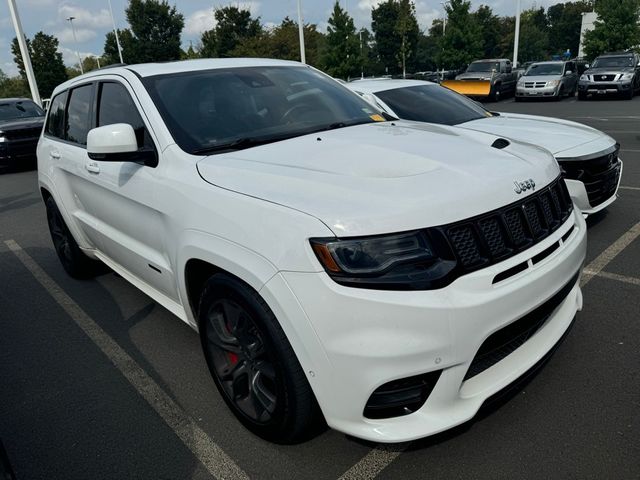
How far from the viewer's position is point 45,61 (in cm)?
4441

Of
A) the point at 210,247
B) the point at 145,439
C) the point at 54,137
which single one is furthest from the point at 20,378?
the point at 54,137

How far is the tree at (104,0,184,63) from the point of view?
47.7 meters

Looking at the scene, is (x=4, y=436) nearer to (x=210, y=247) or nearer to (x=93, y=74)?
(x=210, y=247)

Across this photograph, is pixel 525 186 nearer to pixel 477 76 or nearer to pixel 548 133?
pixel 548 133

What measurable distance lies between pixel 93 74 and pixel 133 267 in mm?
1602

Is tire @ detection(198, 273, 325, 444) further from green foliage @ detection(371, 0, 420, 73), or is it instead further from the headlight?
green foliage @ detection(371, 0, 420, 73)

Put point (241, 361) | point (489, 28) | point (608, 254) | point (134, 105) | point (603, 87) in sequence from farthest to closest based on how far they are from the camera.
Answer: point (489, 28), point (603, 87), point (608, 254), point (134, 105), point (241, 361)

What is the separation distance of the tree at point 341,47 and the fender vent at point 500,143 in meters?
32.7

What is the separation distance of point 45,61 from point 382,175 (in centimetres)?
5081

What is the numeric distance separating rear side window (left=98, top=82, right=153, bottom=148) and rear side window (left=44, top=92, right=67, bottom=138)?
3.20ft

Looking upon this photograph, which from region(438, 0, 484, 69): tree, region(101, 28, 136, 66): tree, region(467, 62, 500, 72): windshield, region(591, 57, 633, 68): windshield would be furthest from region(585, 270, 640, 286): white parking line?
region(101, 28, 136, 66): tree

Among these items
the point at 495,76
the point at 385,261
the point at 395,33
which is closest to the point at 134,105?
the point at 385,261

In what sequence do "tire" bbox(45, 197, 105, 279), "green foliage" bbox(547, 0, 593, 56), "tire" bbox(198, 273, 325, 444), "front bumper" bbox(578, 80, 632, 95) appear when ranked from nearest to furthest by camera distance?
"tire" bbox(198, 273, 325, 444)
"tire" bbox(45, 197, 105, 279)
"front bumper" bbox(578, 80, 632, 95)
"green foliage" bbox(547, 0, 593, 56)

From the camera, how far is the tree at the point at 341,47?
109ft
